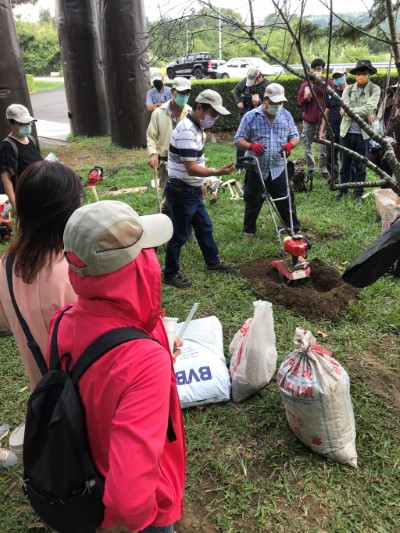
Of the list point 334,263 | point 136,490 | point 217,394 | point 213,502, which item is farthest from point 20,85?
point 136,490

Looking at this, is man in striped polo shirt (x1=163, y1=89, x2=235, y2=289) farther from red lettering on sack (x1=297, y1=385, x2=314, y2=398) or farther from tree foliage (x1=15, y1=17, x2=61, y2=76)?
tree foliage (x1=15, y1=17, x2=61, y2=76)

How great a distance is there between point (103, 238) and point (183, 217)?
326 centimetres

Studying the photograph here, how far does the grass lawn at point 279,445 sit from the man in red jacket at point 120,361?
115cm

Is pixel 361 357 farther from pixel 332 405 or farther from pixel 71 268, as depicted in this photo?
pixel 71 268

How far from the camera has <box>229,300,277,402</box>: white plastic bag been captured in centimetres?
281

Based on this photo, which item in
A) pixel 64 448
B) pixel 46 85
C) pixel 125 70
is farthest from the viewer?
pixel 46 85

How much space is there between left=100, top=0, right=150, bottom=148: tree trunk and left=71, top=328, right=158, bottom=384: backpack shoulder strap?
10.6 m

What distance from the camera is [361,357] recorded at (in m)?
3.33

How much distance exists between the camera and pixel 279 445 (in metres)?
2.62

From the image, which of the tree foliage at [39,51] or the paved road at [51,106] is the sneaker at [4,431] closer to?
the paved road at [51,106]

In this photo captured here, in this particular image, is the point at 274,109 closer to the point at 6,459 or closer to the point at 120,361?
the point at 6,459

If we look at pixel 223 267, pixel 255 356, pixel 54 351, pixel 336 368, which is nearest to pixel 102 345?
pixel 54 351

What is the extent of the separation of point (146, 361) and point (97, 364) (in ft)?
0.44

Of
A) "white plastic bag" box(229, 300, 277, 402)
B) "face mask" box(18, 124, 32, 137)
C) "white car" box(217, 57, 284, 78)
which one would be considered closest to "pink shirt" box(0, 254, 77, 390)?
"white plastic bag" box(229, 300, 277, 402)
